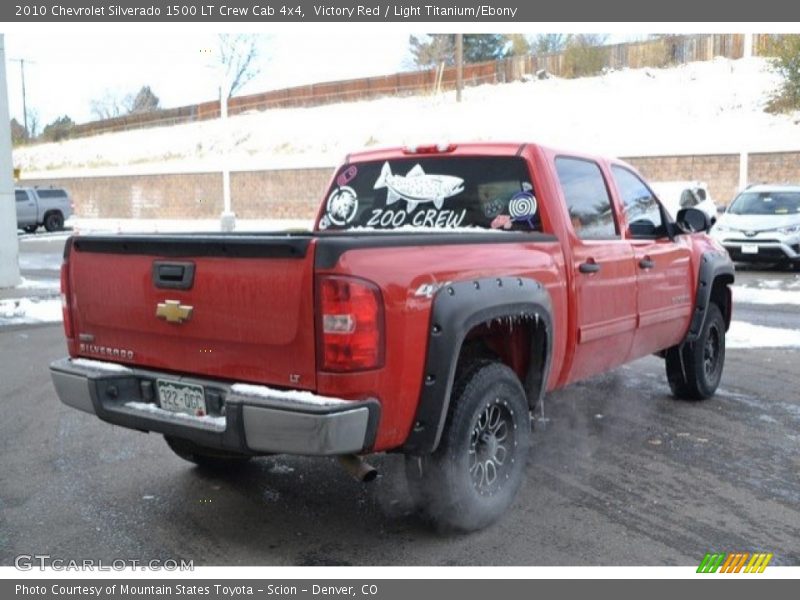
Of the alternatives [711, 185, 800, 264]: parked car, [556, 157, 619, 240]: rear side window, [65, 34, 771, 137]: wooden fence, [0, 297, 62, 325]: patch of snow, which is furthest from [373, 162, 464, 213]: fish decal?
[65, 34, 771, 137]: wooden fence

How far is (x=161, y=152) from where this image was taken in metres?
54.2

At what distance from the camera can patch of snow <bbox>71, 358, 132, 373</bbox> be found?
401 cm

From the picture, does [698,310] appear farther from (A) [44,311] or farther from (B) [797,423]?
(A) [44,311]

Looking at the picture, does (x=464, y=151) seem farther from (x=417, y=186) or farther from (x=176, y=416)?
(x=176, y=416)

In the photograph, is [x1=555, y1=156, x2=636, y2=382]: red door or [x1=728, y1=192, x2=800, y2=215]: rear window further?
[x1=728, y1=192, x2=800, y2=215]: rear window

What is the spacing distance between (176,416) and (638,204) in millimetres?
3695

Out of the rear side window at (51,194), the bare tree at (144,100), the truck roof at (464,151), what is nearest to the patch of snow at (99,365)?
the truck roof at (464,151)

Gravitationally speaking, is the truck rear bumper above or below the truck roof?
below

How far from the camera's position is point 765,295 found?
1303cm

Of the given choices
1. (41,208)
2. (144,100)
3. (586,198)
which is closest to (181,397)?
(586,198)

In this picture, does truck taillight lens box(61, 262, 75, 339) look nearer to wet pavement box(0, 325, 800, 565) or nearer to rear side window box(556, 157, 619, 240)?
wet pavement box(0, 325, 800, 565)

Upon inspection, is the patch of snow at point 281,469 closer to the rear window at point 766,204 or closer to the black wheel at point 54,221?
the rear window at point 766,204

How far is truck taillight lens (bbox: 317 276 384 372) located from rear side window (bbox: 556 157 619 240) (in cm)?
198

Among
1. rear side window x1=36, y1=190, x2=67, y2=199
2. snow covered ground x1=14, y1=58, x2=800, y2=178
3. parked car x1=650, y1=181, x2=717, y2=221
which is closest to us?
parked car x1=650, y1=181, x2=717, y2=221
